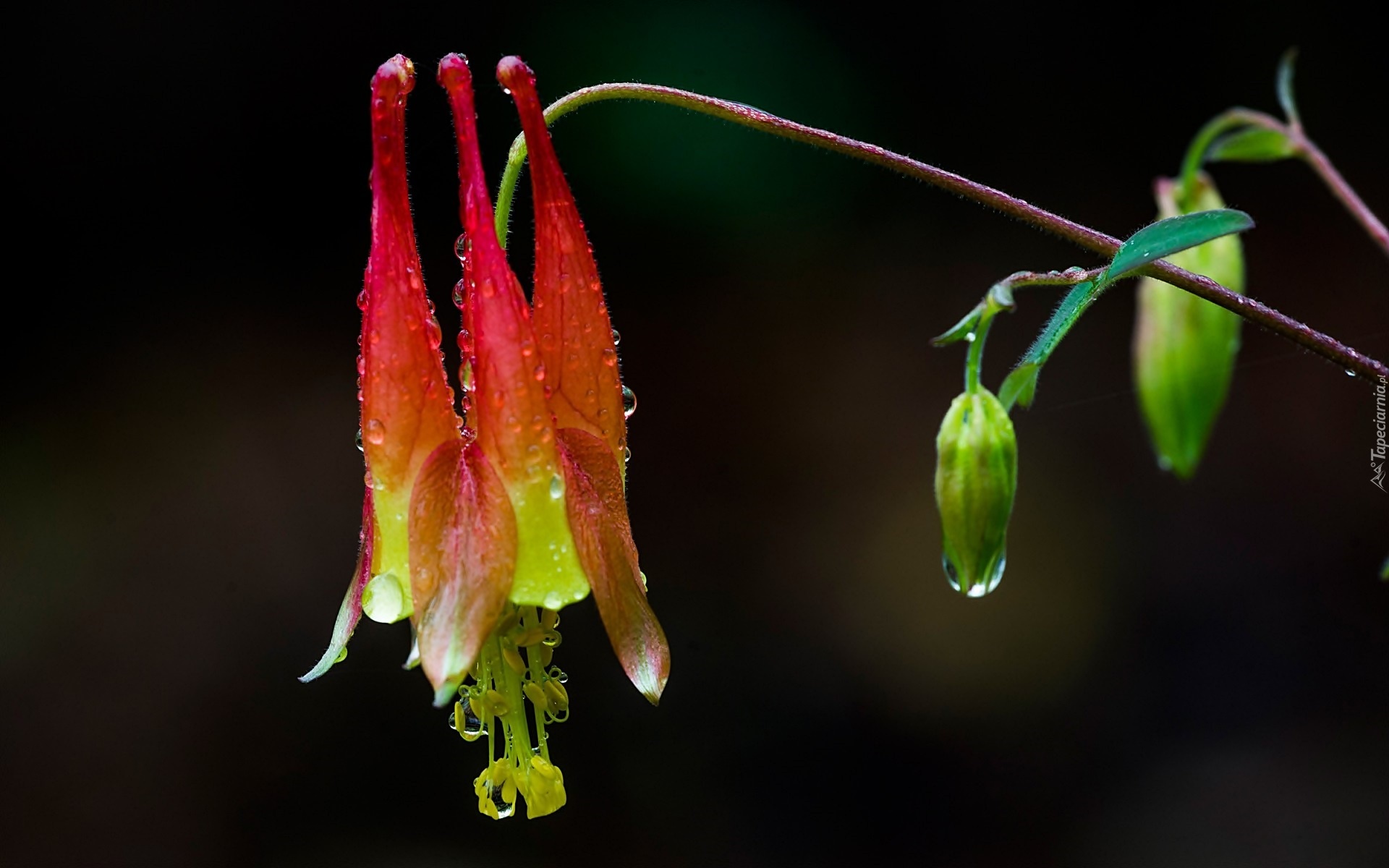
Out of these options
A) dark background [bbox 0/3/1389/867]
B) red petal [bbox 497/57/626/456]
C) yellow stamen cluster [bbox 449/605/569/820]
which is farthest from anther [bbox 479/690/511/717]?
dark background [bbox 0/3/1389/867]

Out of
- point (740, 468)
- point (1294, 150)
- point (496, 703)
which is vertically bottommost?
point (496, 703)

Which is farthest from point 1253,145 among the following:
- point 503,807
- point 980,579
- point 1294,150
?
point 503,807

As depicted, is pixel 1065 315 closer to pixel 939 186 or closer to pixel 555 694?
pixel 939 186

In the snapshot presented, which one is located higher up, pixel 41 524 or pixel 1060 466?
pixel 41 524

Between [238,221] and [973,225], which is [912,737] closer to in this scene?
[973,225]

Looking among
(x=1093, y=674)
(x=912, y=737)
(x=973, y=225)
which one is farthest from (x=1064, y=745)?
(x=973, y=225)

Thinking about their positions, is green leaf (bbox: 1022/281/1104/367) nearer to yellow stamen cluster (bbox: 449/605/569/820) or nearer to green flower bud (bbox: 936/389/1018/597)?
green flower bud (bbox: 936/389/1018/597)
